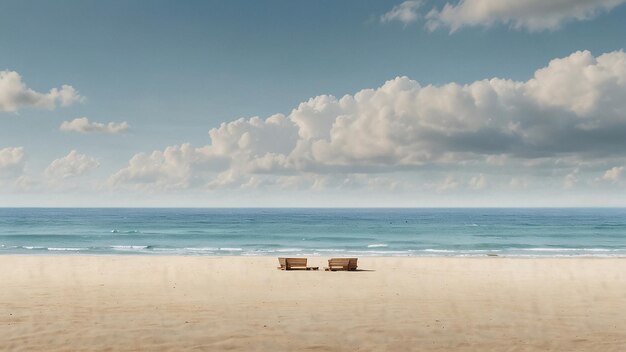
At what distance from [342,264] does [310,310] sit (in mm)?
11349

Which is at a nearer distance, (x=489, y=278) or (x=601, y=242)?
(x=489, y=278)

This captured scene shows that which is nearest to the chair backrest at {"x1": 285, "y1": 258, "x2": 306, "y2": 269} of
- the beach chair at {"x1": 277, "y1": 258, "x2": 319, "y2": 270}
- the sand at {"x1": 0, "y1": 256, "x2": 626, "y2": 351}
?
the beach chair at {"x1": 277, "y1": 258, "x2": 319, "y2": 270}

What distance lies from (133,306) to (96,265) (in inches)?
609

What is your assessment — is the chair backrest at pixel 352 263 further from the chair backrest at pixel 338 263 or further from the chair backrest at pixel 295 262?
the chair backrest at pixel 295 262

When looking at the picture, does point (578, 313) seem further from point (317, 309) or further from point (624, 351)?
point (317, 309)

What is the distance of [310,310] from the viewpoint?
15.4 m

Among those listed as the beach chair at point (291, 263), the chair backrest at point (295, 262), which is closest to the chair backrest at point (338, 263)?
the beach chair at point (291, 263)

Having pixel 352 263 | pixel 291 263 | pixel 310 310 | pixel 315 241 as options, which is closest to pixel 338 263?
pixel 352 263

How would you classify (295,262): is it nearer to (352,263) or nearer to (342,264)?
(342,264)

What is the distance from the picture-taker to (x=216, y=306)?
1608 centimetres

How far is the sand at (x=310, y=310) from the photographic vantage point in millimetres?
11711

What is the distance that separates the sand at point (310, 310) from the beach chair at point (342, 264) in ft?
3.50

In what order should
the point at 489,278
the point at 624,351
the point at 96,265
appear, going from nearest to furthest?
the point at 624,351, the point at 489,278, the point at 96,265

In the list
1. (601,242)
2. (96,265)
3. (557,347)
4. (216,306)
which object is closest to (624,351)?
(557,347)
